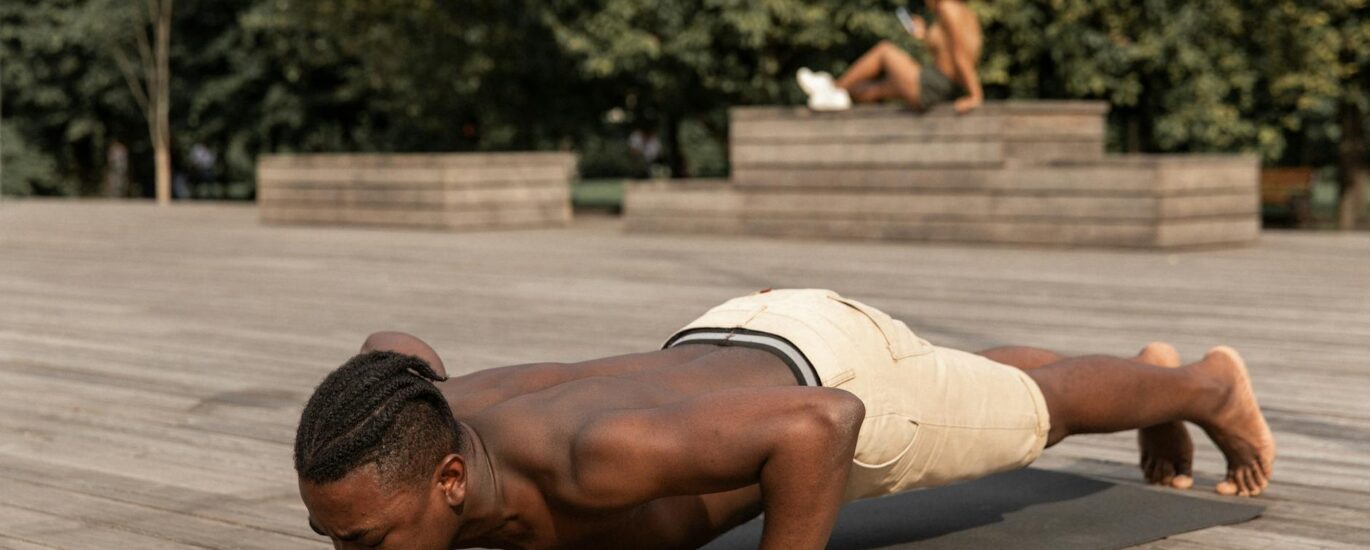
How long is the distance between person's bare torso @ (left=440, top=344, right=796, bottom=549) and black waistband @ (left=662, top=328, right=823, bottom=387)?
0.07 ft

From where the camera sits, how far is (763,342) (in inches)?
144

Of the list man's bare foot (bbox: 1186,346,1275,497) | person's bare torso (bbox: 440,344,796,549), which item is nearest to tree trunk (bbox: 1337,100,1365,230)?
man's bare foot (bbox: 1186,346,1275,497)

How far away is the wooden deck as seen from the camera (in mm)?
4766

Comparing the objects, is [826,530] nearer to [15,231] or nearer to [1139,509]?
[1139,509]

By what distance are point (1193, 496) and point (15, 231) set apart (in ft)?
56.9

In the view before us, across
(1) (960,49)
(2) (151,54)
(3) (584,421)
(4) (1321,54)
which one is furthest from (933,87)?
(2) (151,54)

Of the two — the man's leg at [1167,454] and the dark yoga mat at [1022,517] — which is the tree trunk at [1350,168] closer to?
the man's leg at [1167,454]

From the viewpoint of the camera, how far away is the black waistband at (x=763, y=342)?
3.57 metres

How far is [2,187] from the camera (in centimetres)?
3828

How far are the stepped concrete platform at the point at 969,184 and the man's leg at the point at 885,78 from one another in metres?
0.18

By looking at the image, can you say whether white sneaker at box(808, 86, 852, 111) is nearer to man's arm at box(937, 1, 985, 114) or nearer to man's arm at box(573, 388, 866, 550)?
man's arm at box(937, 1, 985, 114)

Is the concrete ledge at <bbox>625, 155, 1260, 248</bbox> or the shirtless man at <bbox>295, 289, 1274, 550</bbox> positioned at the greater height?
the shirtless man at <bbox>295, 289, 1274, 550</bbox>

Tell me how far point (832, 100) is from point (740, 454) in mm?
12844

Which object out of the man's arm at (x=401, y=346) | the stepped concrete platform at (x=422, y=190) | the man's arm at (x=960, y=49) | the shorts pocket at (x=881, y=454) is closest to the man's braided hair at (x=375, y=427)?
the man's arm at (x=401, y=346)
